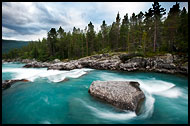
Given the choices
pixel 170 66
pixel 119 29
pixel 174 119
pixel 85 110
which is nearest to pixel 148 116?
pixel 174 119

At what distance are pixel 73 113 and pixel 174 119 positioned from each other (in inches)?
277

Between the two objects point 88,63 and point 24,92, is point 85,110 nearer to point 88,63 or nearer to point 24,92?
point 24,92

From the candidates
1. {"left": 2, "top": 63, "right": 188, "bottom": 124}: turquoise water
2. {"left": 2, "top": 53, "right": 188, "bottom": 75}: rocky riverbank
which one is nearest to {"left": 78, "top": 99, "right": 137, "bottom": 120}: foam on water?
{"left": 2, "top": 63, "right": 188, "bottom": 124}: turquoise water

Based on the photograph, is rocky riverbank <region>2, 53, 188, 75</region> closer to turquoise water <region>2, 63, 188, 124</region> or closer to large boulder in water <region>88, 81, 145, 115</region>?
turquoise water <region>2, 63, 188, 124</region>

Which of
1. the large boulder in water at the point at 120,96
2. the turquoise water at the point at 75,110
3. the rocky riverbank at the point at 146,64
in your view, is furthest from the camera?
the rocky riverbank at the point at 146,64

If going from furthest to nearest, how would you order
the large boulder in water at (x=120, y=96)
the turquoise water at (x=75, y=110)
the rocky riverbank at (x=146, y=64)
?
1. the rocky riverbank at (x=146, y=64)
2. the large boulder in water at (x=120, y=96)
3. the turquoise water at (x=75, y=110)

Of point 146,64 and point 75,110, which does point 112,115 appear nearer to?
point 75,110

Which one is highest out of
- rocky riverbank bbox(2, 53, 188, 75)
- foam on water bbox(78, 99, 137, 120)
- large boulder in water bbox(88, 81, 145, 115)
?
rocky riverbank bbox(2, 53, 188, 75)

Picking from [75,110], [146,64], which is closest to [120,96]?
[75,110]

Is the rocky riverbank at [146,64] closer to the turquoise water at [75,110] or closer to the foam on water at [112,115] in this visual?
the turquoise water at [75,110]

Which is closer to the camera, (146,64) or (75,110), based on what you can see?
(75,110)

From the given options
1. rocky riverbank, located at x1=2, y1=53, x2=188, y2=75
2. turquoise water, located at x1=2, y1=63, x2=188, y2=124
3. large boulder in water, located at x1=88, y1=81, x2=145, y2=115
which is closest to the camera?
turquoise water, located at x1=2, y1=63, x2=188, y2=124

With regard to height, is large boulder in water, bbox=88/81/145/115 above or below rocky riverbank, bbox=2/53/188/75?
below

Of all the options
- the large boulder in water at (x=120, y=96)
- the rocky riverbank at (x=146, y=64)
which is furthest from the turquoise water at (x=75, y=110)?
the rocky riverbank at (x=146, y=64)
